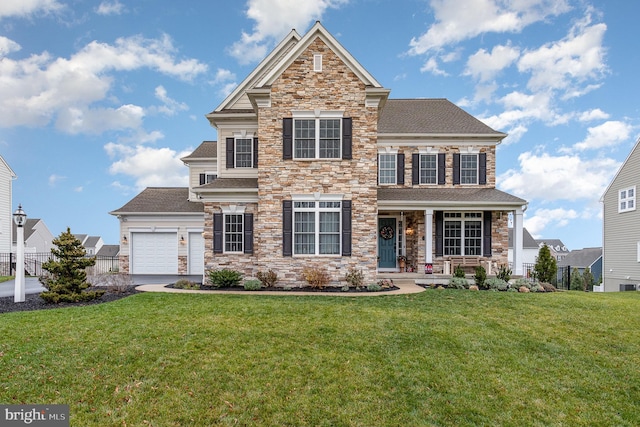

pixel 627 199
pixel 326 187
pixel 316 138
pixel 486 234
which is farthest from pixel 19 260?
pixel 627 199

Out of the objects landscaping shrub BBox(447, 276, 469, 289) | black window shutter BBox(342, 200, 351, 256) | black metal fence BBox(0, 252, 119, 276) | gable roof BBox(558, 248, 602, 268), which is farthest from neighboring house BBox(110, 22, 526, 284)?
gable roof BBox(558, 248, 602, 268)

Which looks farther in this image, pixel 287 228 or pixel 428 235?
pixel 428 235

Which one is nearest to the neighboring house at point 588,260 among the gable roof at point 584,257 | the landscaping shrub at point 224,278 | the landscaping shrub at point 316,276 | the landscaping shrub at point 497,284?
the gable roof at point 584,257

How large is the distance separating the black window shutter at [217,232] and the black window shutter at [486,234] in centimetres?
1180

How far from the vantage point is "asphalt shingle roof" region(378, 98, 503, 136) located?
727 inches

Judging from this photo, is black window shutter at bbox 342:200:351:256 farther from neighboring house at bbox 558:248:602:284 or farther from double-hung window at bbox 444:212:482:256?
neighboring house at bbox 558:248:602:284

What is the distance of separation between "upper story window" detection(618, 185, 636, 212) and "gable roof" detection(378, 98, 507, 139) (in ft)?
28.9

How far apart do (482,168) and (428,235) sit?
4908 millimetres

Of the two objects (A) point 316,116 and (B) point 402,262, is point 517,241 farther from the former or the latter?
(A) point 316,116

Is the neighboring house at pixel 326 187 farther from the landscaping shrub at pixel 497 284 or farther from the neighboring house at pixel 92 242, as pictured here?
the neighboring house at pixel 92 242

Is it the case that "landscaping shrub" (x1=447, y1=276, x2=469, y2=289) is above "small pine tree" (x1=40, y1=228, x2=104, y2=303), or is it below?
below

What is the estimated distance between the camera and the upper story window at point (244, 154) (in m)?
16.2

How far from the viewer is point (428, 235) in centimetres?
1656

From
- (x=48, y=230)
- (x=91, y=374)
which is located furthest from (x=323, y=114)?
(x=48, y=230)
